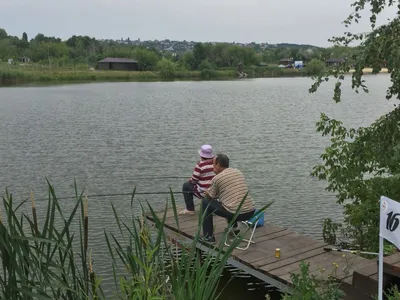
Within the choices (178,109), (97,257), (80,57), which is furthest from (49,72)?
(97,257)

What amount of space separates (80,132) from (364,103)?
20.9 m

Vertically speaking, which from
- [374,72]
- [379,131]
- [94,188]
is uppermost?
[374,72]

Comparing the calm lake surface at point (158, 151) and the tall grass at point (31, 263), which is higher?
the tall grass at point (31, 263)

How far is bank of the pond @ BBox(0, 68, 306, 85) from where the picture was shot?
2876 inches

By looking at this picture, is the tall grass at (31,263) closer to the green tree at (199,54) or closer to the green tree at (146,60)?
the green tree at (146,60)

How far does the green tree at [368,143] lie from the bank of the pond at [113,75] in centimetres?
6816

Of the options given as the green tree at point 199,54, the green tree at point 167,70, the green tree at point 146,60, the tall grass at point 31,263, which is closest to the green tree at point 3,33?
the green tree at point 146,60

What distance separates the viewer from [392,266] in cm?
409

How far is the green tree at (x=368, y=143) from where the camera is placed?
4.11 meters

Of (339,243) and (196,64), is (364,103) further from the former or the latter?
(196,64)

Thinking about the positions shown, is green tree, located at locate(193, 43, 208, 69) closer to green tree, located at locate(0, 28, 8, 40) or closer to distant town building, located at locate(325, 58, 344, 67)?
green tree, located at locate(0, 28, 8, 40)

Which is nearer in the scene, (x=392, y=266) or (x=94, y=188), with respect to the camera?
(x=392, y=266)

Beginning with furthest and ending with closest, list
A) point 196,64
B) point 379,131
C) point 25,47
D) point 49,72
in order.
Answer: point 25,47 < point 196,64 < point 49,72 < point 379,131

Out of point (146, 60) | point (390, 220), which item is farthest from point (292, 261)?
point (146, 60)
